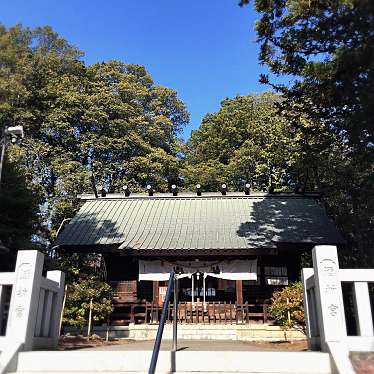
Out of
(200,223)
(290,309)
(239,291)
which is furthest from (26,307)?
(200,223)

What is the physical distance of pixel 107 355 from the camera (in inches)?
218

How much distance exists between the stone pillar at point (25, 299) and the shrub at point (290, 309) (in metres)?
8.51

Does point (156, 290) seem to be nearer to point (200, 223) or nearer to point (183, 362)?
point (200, 223)

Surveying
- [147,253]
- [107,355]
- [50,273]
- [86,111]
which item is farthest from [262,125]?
[107,355]

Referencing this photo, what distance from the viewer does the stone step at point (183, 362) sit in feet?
17.5

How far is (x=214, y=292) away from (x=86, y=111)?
53.8 feet

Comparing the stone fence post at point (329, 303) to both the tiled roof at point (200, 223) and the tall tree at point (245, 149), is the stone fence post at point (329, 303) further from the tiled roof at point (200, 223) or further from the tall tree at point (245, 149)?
the tall tree at point (245, 149)

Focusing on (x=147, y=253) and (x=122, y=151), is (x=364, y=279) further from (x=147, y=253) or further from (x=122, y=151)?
(x=122, y=151)

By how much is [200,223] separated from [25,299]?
12.1 metres

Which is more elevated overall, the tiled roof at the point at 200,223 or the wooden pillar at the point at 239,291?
the tiled roof at the point at 200,223

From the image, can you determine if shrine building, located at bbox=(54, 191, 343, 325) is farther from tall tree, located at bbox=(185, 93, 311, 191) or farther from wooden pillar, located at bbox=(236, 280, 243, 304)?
tall tree, located at bbox=(185, 93, 311, 191)

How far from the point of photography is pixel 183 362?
215 inches

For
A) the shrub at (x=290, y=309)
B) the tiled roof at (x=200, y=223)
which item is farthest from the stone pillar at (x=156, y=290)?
the shrub at (x=290, y=309)

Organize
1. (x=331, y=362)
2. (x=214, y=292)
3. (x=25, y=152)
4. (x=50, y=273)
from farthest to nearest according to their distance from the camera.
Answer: (x=25, y=152) → (x=214, y=292) → (x=50, y=273) → (x=331, y=362)
